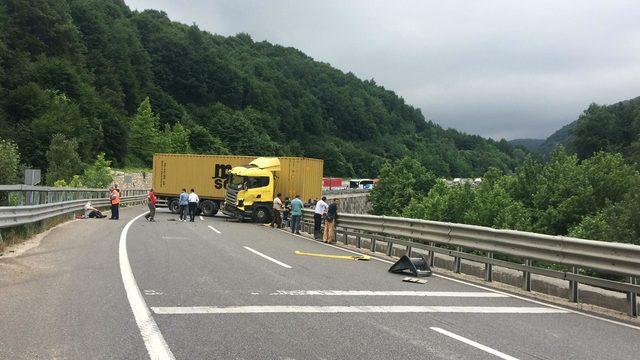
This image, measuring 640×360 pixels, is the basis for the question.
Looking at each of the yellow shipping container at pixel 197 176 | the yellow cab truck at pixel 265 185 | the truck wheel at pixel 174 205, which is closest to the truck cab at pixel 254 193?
the yellow cab truck at pixel 265 185

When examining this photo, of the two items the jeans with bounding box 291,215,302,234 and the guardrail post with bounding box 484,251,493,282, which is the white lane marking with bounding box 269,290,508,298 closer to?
the guardrail post with bounding box 484,251,493,282

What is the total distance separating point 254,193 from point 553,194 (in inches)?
1726

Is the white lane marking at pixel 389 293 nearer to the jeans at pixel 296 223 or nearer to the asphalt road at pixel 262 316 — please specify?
the asphalt road at pixel 262 316

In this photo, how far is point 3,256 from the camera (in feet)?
36.9

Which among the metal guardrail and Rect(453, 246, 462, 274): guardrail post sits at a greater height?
the metal guardrail

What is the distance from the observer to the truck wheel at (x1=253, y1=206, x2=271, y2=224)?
96.3 ft

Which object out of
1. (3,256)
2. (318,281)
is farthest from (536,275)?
(3,256)

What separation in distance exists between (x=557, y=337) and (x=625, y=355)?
0.79 meters

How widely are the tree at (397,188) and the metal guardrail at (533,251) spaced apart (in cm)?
6989

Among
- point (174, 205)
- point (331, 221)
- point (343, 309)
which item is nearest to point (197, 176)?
point (174, 205)

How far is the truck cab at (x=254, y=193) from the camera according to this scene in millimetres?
29406

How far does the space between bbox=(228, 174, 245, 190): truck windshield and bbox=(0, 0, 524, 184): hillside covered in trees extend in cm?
3195

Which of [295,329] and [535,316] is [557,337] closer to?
[535,316]

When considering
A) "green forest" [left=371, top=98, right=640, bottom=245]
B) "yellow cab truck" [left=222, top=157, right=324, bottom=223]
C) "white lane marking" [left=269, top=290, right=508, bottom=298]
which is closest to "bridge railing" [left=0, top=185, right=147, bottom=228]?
"white lane marking" [left=269, top=290, right=508, bottom=298]
